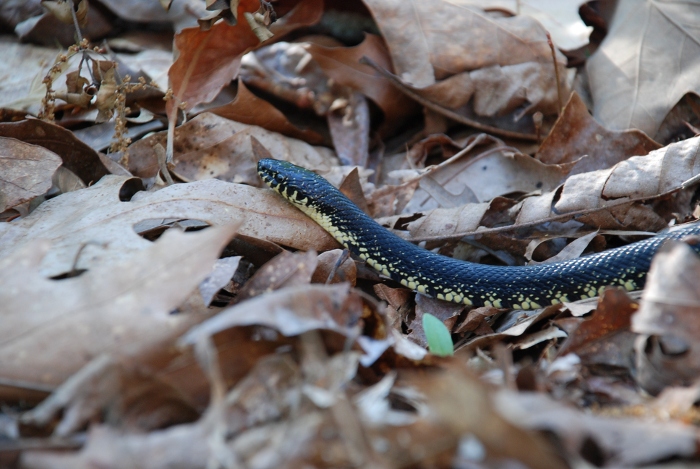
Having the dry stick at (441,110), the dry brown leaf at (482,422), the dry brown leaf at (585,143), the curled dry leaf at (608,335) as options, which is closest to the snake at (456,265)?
the curled dry leaf at (608,335)

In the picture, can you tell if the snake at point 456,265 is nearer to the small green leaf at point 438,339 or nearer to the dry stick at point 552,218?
the dry stick at point 552,218

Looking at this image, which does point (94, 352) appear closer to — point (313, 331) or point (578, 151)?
point (313, 331)

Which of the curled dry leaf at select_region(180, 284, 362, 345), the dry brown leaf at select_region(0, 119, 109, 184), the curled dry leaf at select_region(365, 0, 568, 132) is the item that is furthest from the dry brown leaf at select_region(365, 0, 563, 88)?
the curled dry leaf at select_region(180, 284, 362, 345)

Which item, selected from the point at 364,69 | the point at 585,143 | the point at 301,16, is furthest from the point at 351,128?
the point at 585,143

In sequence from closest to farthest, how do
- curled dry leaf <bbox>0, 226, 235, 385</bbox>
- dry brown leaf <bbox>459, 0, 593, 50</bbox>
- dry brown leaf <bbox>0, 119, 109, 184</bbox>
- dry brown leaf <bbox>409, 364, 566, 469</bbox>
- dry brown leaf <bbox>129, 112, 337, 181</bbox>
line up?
1. dry brown leaf <bbox>409, 364, 566, 469</bbox>
2. curled dry leaf <bbox>0, 226, 235, 385</bbox>
3. dry brown leaf <bbox>0, 119, 109, 184</bbox>
4. dry brown leaf <bbox>129, 112, 337, 181</bbox>
5. dry brown leaf <bbox>459, 0, 593, 50</bbox>

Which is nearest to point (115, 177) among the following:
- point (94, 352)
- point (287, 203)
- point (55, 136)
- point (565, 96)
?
point (55, 136)

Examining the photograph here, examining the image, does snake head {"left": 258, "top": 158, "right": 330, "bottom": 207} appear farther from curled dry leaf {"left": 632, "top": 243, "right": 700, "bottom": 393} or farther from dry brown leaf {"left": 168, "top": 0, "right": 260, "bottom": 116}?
curled dry leaf {"left": 632, "top": 243, "right": 700, "bottom": 393}

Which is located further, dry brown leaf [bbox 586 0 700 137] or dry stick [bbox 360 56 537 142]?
dry stick [bbox 360 56 537 142]
